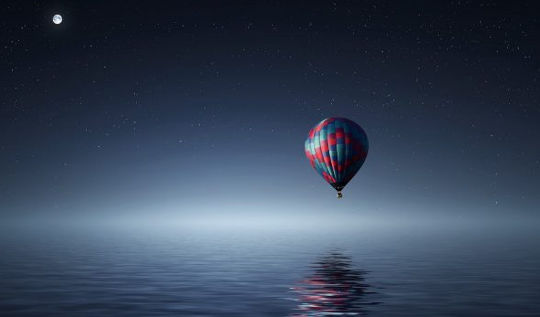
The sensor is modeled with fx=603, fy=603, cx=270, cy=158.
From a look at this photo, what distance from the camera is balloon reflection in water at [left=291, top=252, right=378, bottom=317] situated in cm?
2298

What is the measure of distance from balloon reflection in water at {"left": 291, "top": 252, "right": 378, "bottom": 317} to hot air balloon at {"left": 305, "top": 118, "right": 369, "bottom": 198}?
48.5 feet

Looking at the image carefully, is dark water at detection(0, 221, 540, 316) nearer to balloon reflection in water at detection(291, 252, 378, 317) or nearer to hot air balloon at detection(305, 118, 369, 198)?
balloon reflection in water at detection(291, 252, 378, 317)

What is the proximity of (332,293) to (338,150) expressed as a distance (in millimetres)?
28785

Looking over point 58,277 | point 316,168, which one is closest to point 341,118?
point 316,168

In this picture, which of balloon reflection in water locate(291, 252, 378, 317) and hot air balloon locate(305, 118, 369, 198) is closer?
balloon reflection in water locate(291, 252, 378, 317)

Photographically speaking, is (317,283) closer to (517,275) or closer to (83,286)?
(83,286)

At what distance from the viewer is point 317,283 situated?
33719mm

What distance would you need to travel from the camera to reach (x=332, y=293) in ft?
94.7

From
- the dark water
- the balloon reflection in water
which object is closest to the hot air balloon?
the dark water

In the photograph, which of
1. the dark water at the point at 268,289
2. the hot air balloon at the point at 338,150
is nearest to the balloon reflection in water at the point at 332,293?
the dark water at the point at 268,289

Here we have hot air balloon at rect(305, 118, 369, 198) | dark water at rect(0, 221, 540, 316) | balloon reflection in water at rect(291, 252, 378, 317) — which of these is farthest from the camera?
hot air balloon at rect(305, 118, 369, 198)

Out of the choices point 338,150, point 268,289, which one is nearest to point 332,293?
point 268,289

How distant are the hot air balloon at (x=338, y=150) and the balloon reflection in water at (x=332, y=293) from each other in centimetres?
1479

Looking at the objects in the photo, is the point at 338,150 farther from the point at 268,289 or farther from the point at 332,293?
the point at 332,293
